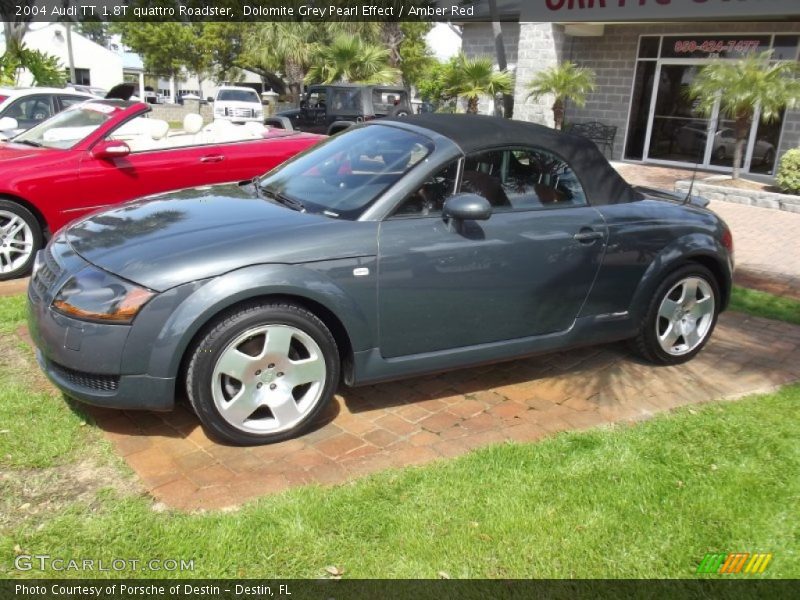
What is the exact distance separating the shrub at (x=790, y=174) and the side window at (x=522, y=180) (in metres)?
9.30

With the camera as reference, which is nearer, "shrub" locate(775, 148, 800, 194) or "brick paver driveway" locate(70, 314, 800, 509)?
"brick paver driveway" locate(70, 314, 800, 509)

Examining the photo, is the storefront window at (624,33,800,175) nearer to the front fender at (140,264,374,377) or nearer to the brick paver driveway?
the brick paver driveway

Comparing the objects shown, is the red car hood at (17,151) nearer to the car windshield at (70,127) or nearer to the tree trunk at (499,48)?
the car windshield at (70,127)

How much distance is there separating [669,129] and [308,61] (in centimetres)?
2004

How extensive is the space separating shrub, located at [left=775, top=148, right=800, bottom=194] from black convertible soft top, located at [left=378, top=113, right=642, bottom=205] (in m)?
8.79

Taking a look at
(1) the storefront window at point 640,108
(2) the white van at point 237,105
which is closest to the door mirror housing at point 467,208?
(1) the storefront window at point 640,108

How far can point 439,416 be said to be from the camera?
12.6ft

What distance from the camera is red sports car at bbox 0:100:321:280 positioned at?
5883 millimetres

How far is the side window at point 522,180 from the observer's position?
380cm

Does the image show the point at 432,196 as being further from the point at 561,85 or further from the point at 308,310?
the point at 561,85

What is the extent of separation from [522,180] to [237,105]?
21026 millimetres

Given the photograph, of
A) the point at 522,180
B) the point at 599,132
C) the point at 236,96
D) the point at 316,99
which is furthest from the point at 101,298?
the point at 236,96

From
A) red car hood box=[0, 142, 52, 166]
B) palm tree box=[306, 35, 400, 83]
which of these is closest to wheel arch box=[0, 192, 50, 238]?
red car hood box=[0, 142, 52, 166]

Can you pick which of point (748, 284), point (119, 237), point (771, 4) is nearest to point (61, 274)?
point (119, 237)
